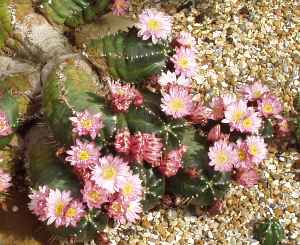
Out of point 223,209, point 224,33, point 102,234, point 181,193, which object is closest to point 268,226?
point 223,209

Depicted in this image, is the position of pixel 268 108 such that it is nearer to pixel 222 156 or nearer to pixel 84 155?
pixel 222 156

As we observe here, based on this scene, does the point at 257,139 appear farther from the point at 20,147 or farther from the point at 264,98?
the point at 20,147

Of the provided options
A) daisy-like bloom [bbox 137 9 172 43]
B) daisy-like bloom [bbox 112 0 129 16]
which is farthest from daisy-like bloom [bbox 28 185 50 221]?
daisy-like bloom [bbox 112 0 129 16]

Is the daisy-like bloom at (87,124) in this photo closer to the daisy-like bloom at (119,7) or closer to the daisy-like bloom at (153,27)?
the daisy-like bloom at (153,27)

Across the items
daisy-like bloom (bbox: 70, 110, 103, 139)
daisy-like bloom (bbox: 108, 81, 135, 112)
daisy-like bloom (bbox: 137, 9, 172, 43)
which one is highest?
daisy-like bloom (bbox: 137, 9, 172, 43)

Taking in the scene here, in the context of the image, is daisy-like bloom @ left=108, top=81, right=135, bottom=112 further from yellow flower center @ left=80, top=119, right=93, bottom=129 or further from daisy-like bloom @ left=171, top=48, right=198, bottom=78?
daisy-like bloom @ left=171, top=48, right=198, bottom=78

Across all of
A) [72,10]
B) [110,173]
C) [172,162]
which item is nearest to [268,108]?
[172,162]
